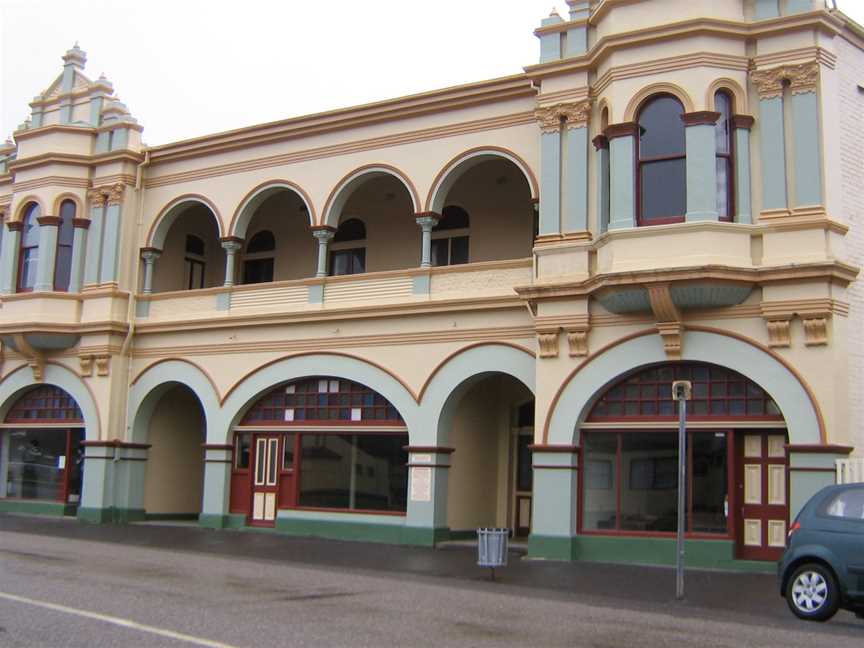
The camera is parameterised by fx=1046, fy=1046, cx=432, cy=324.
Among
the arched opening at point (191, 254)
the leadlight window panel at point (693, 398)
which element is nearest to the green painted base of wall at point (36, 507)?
the arched opening at point (191, 254)

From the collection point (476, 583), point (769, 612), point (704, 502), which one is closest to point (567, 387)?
point (704, 502)

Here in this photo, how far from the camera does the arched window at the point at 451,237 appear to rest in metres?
23.1

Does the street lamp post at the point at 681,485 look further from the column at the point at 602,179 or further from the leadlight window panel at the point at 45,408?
the leadlight window panel at the point at 45,408

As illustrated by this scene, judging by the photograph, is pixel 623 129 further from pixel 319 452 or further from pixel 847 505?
pixel 319 452

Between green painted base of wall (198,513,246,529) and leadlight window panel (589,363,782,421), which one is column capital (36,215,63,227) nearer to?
green painted base of wall (198,513,246,529)

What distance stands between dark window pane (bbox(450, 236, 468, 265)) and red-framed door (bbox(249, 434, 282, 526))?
216 inches

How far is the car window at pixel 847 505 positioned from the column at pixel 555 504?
6.43 metres

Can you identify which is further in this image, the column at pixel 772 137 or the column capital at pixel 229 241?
the column capital at pixel 229 241

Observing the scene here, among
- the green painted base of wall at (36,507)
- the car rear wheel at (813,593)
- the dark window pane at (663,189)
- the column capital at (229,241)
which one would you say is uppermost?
the column capital at (229,241)

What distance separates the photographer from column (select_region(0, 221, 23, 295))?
86.0ft

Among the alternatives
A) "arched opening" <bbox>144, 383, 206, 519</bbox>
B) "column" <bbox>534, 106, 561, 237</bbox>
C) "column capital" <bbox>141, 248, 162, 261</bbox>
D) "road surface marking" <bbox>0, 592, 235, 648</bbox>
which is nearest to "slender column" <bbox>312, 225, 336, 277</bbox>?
"column capital" <bbox>141, 248, 162, 261</bbox>

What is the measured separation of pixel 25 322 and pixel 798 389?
58.8ft

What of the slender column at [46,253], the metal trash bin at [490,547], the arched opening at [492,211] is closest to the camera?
the metal trash bin at [490,547]

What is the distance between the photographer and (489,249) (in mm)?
22703
